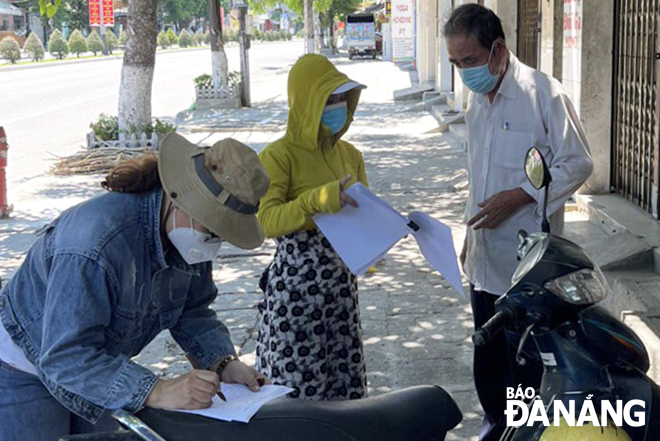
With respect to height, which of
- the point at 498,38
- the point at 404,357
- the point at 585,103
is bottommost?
the point at 404,357

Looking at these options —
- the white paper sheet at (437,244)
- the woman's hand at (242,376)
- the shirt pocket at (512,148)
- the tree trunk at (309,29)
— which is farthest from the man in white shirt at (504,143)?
the tree trunk at (309,29)

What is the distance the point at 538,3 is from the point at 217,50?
39.7ft

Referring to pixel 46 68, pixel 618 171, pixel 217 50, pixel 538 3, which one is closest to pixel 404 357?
pixel 618 171

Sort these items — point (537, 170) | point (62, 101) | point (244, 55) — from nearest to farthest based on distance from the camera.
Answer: point (537, 170) < point (244, 55) < point (62, 101)

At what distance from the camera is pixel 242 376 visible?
2.68 meters

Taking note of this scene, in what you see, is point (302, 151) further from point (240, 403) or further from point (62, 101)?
point (62, 101)

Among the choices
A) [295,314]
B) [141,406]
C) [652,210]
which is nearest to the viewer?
[141,406]

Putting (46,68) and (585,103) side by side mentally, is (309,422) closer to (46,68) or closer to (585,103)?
(585,103)

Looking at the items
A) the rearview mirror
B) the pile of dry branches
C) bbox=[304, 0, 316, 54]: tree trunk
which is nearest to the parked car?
bbox=[304, 0, 316, 54]: tree trunk

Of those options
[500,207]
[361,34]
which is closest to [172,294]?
[500,207]

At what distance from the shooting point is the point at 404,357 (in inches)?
223

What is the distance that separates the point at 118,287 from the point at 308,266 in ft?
4.33

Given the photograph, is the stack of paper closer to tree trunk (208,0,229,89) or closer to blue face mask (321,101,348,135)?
blue face mask (321,101,348,135)

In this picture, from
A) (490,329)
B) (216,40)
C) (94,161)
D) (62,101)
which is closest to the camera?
(490,329)
